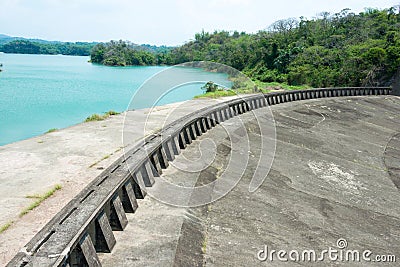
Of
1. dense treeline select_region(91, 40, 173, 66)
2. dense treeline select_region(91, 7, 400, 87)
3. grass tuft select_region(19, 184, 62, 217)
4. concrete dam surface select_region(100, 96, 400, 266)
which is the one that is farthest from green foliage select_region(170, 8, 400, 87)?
dense treeline select_region(91, 40, 173, 66)

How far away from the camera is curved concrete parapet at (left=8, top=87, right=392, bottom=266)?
3795 millimetres

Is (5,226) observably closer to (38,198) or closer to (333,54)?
(38,198)

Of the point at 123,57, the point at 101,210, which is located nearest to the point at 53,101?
the point at 101,210

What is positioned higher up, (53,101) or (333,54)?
(333,54)

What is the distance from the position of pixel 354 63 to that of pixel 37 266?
3445 centimetres

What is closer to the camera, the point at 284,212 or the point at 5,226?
the point at 5,226

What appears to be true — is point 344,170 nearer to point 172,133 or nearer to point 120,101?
point 172,133

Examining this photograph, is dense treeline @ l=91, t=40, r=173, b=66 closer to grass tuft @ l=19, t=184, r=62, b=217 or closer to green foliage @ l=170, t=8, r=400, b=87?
green foliage @ l=170, t=8, r=400, b=87

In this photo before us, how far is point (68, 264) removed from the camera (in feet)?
12.8

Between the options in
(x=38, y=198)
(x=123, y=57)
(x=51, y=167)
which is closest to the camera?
(x=38, y=198)

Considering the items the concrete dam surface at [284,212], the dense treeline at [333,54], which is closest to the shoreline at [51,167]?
the concrete dam surface at [284,212]

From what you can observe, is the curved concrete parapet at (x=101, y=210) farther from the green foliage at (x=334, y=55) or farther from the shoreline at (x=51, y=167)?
the green foliage at (x=334, y=55)

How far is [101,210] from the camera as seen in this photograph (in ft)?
15.9

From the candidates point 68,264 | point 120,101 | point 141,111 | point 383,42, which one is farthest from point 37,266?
point 383,42
